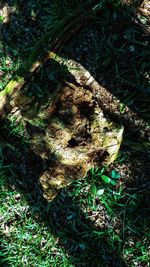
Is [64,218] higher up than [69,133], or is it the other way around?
[69,133]

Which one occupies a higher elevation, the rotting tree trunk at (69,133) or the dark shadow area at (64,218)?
the rotting tree trunk at (69,133)

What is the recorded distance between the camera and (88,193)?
3.53 m

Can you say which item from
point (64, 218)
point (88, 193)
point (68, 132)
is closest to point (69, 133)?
point (68, 132)

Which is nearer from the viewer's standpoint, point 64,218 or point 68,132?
point 68,132

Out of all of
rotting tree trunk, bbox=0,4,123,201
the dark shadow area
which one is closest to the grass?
the dark shadow area

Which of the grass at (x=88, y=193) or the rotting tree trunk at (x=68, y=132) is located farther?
the grass at (x=88, y=193)

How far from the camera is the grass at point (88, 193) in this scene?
341 centimetres

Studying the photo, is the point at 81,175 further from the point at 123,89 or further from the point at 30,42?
the point at 30,42

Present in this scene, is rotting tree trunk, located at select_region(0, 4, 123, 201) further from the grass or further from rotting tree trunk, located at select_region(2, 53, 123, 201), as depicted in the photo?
the grass

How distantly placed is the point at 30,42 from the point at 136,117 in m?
1.16

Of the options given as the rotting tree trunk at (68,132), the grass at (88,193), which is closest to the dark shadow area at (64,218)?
the grass at (88,193)

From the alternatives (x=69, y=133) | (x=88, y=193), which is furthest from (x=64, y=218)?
(x=69, y=133)

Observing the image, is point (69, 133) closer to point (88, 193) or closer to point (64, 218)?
point (88, 193)

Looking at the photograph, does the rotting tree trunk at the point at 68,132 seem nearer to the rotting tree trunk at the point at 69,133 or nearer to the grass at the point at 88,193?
the rotting tree trunk at the point at 69,133
